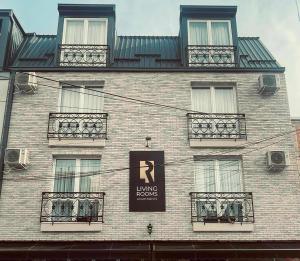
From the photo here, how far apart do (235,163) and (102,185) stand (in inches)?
159

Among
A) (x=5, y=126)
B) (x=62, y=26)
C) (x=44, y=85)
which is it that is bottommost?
(x=5, y=126)

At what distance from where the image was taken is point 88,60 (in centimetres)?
1440

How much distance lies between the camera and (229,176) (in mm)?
12969

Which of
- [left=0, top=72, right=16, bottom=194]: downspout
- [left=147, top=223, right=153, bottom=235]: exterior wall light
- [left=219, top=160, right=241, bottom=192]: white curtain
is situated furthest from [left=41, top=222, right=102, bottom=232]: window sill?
[left=219, top=160, right=241, bottom=192]: white curtain

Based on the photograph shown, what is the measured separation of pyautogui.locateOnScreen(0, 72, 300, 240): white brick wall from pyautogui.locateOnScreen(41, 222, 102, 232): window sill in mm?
138

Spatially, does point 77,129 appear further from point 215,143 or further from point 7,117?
point 215,143

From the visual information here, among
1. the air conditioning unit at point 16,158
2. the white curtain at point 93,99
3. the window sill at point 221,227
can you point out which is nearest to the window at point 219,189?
the window sill at point 221,227

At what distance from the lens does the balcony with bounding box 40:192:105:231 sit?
1207 centimetres

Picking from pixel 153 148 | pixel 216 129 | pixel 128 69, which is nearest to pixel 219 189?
pixel 216 129

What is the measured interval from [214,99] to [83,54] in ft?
15.0


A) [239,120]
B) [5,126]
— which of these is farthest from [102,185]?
[239,120]

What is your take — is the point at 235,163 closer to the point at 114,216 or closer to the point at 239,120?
the point at 239,120

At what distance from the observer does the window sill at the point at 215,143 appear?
13008 millimetres

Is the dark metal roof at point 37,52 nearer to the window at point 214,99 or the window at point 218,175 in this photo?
the window at point 214,99
